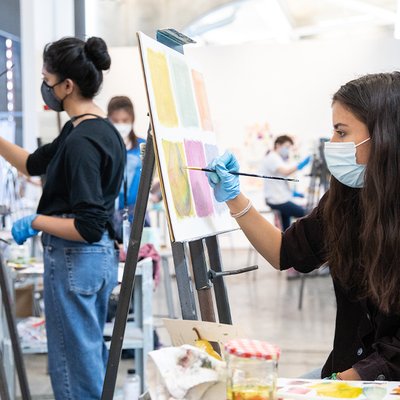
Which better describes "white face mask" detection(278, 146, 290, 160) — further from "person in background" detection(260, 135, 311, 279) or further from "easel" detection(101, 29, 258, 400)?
"easel" detection(101, 29, 258, 400)

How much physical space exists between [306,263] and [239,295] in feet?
15.0

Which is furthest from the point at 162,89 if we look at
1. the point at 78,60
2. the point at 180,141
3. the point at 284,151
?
the point at 284,151

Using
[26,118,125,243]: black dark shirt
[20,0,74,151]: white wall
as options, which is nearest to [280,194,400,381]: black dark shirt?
[26,118,125,243]: black dark shirt

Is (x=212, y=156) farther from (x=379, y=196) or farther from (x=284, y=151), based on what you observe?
(x=284, y=151)

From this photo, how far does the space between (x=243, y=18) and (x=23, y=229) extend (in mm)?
7839

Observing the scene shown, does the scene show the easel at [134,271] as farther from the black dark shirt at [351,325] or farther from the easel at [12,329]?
the easel at [12,329]

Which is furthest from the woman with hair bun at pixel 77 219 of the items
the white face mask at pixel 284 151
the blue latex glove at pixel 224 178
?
the white face mask at pixel 284 151

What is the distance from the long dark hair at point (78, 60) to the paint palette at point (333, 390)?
4.67 feet

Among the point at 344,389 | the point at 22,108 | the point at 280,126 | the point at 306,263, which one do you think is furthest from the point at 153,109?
the point at 280,126

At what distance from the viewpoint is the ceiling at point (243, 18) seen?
30.8 feet

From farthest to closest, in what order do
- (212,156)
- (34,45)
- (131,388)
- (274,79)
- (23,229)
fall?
(274,79) < (34,45) < (131,388) < (23,229) < (212,156)

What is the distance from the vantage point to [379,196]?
63.9 inches

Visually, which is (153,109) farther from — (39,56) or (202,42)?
(202,42)

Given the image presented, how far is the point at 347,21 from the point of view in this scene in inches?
380
